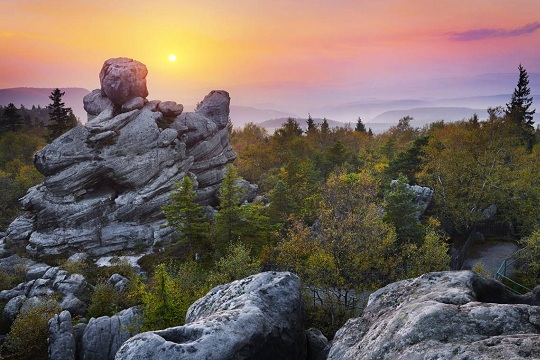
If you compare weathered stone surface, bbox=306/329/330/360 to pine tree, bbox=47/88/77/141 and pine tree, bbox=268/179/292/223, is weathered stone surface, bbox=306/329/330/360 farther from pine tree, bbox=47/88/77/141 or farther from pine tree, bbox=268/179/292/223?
pine tree, bbox=47/88/77/141

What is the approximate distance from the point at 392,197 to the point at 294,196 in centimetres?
1724

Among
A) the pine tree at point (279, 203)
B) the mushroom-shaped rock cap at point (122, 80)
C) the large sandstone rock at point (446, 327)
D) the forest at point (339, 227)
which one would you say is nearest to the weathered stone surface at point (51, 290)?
the forest at point (339, 227)

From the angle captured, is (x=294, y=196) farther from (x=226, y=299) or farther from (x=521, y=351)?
(x=521, y=351)

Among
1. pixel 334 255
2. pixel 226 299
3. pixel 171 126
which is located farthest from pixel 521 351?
pixel 171 126

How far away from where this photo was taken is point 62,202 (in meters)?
51.4

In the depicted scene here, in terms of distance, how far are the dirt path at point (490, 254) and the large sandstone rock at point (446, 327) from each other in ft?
92.6

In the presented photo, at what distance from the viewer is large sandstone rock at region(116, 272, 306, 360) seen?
43.5ft

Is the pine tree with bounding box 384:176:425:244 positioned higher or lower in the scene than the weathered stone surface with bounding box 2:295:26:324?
higher

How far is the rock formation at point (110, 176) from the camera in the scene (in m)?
50.8

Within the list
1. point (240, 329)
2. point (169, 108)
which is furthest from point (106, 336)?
point (169, 108)

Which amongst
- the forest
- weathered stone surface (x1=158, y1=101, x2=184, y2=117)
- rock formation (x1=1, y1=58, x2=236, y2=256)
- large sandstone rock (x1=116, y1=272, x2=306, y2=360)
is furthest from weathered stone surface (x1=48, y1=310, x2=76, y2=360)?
weathered stone surface (x1=158, y1=101, x2=184, y2=117)

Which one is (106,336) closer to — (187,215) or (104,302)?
(104,302)

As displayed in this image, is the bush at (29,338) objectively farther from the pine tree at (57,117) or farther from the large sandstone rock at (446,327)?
the pine tree at (57,117)

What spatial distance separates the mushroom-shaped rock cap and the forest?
23793mm
